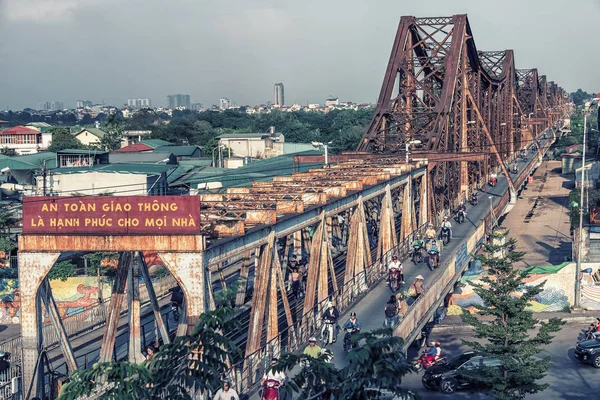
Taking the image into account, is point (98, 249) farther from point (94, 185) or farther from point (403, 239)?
point (94, 185)

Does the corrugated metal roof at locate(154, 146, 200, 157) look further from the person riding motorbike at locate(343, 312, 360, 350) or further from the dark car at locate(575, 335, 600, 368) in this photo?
the person riding motorbike at locate(343, 312, 360, 350)

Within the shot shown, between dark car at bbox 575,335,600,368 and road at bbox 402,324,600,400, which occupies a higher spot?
dark car at bbox 575,335,600,368

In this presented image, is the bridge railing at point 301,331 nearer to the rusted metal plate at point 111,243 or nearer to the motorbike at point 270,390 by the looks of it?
the motorbike at point 270,390

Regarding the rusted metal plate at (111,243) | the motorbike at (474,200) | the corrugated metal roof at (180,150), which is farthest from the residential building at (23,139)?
the rusted metal plate at (111,243)

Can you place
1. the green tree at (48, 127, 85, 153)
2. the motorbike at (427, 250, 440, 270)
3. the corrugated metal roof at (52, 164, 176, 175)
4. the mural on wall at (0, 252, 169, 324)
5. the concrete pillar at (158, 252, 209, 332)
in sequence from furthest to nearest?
the green tree at (48, 127, 85, 153) < the corrugated metal roof at (52, 164, 176, 175) < the mural on wall at (0, 252, 169, 324) < the motorbike at (427, 250, 440, 270) < the concrete pillar at (158, 252, 209, 332)

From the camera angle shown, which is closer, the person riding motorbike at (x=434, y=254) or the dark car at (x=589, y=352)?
the dark car at (x=589, y=352)

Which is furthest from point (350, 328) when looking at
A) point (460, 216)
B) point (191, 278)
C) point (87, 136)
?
point (87, 136)

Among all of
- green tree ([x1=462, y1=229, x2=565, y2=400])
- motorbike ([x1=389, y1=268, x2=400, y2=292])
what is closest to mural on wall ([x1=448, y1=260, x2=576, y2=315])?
motorbike ([x1=389, y1=268, x2=400, y2=292])
